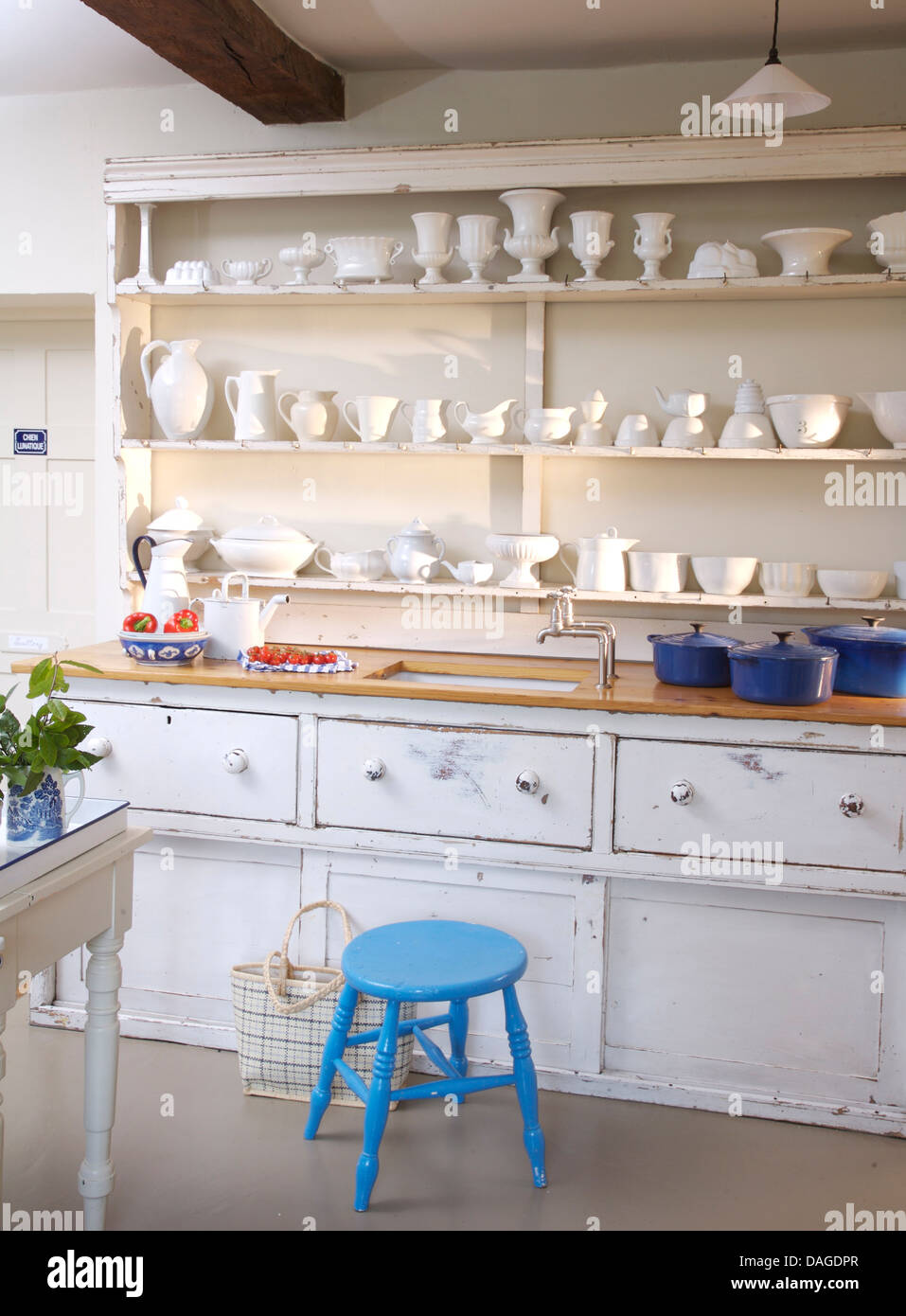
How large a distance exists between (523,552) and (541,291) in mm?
725

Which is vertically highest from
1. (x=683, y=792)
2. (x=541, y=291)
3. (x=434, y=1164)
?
(x=541, y=291)

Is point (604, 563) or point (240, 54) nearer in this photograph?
point (240, 54)

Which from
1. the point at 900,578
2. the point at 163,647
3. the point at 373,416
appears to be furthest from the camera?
the point at 373,416

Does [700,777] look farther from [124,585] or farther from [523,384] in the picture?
[124,585]

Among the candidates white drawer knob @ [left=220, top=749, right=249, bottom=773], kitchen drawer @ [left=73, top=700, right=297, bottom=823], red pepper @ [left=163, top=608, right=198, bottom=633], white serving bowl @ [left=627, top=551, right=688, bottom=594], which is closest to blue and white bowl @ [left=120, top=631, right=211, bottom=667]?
red pepper @ [left=163, top=608, right=198, bottom=633]

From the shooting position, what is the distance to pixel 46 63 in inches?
134

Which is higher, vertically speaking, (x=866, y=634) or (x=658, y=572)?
(x=658, y=572)

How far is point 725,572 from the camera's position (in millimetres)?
3176

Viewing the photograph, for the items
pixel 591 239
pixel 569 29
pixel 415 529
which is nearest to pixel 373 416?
pixel 415 529

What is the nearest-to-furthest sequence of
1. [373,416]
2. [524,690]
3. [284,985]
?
[284,985] → [524,690] → [373,416]

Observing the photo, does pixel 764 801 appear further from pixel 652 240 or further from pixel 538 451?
pixel 652 240

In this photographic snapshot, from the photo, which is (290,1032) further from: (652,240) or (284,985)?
(652,240)

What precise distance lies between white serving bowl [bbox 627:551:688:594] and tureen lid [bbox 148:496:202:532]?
4.37ft

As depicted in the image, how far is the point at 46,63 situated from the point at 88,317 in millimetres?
772
